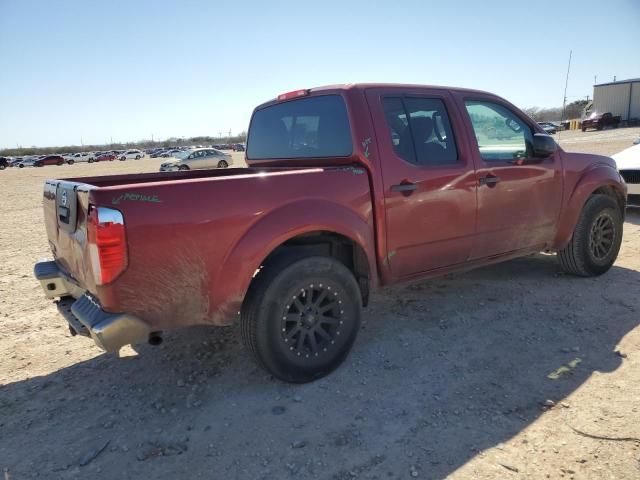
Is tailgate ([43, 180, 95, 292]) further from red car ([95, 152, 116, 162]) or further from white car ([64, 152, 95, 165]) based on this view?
red car ([95, 152, 116, 162])

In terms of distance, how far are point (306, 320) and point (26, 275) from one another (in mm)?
4510

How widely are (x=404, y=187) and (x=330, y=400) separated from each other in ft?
5.20

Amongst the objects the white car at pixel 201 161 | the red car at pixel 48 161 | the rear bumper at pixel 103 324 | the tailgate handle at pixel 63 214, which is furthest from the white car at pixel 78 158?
the rear bumper at pixel 103 324

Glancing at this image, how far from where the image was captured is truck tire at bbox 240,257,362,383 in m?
2.93

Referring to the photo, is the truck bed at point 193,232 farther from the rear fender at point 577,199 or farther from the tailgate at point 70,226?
the rear fender at point 577,199

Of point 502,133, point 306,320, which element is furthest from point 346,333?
point 502,133

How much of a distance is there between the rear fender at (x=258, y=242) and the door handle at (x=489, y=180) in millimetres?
1488

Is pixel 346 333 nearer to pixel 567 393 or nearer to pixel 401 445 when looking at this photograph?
pixel 401 445

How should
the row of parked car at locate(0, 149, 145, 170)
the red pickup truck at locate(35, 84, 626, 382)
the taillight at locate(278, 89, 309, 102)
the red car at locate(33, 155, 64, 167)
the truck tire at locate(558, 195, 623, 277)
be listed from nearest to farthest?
1. the red pickup truck at locate(35, 84, 626, 382)
2. the taillight at locate(278, 89, 309, 102)
3. the truck tire at locate(558, 195, 623, 277)
4. the row of parked car at locate(0, 149, 145, 170)
5. the red car at locate(33, 155, 64, 167)

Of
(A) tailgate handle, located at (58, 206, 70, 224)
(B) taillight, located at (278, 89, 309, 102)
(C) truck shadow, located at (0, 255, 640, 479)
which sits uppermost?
(B) taillight, located at (278, 89, 309, 102)

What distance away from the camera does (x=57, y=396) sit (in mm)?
3131

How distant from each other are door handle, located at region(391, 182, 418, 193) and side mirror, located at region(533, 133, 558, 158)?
1.49m

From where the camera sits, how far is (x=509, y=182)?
4.08 m

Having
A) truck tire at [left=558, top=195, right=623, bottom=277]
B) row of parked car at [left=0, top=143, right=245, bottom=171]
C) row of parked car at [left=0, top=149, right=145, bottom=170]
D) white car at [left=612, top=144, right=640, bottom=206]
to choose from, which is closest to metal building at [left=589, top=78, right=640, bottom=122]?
row of parked car at [left=0, top=143, right=245, bottom=171]
